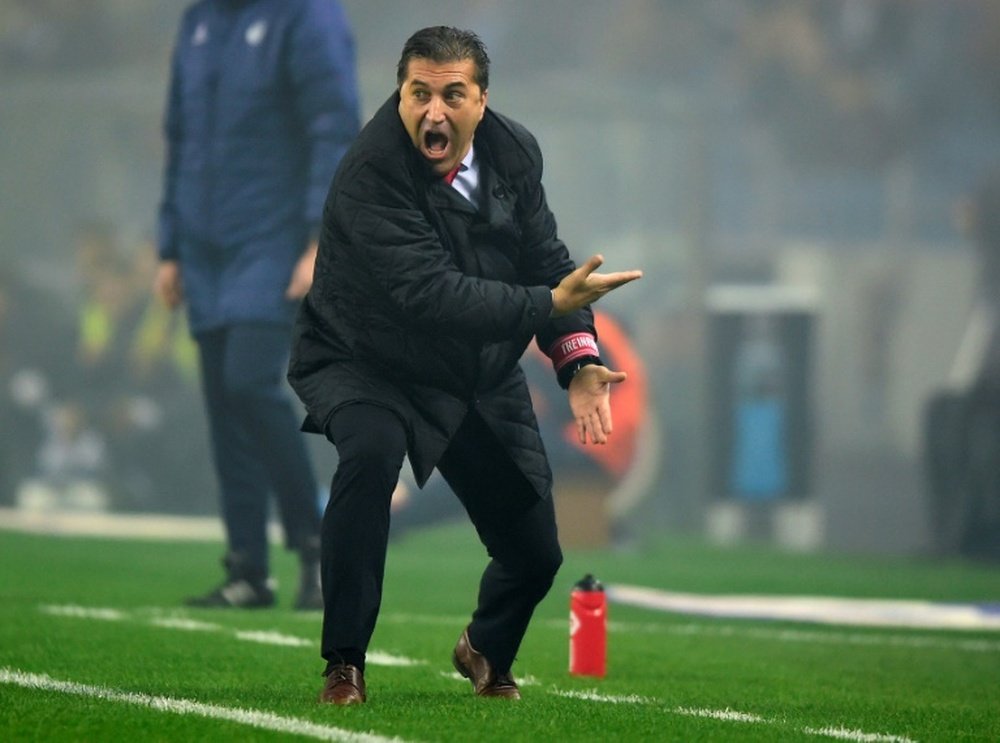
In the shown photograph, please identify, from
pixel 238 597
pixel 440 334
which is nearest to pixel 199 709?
pixel 440 334

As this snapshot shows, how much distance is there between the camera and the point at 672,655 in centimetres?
769

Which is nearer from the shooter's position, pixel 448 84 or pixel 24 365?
pixel 448 84

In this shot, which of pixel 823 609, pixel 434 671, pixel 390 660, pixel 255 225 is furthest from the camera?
pixel 823 609

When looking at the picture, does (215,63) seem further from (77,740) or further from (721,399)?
(721,399)

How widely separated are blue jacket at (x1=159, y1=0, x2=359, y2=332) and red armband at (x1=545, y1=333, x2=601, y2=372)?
10.5 ft

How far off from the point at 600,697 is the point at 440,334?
1.18 meters

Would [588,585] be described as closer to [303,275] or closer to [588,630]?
[588,630]

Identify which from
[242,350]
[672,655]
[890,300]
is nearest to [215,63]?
[242,350]

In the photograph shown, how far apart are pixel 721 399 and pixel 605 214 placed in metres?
1.88

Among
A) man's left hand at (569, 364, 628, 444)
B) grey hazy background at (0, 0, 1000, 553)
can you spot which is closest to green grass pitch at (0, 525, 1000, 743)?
man's left hand at (569, 364, 628, 444)

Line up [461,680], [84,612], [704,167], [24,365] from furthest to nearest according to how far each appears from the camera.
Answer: [704,167]
[24,365]
[84,612]
[461,680]

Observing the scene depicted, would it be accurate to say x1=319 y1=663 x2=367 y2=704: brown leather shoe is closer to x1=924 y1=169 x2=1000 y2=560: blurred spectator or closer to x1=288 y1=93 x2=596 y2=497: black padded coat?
x1=288 y1=93 x2=596 y2=497: black padded coat

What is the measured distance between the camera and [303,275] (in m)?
8.71

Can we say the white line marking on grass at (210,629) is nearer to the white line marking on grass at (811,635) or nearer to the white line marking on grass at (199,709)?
the white line marking on grass at (199,709)
